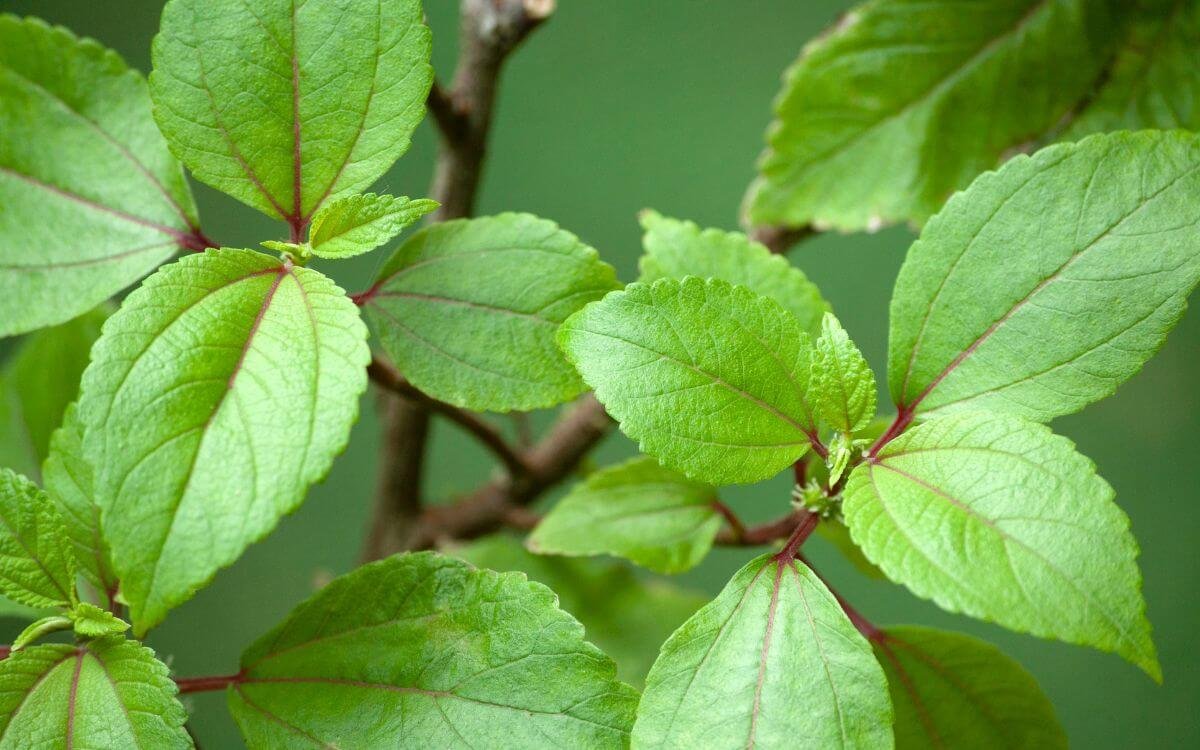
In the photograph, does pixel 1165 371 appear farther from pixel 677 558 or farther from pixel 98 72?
pixel 98 72

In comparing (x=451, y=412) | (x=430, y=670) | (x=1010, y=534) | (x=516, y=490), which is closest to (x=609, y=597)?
(x=516, y=490)

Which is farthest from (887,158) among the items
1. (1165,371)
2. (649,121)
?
(1165,371)

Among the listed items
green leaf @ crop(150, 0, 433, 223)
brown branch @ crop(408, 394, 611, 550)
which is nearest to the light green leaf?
brown branch @ crop(408, 394, 611, 550)

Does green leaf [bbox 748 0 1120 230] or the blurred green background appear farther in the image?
the blurred green background

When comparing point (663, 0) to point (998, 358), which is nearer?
point (998, 358)

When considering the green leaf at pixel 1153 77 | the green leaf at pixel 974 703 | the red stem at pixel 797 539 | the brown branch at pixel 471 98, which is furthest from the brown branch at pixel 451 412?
the green leaf at pixel 1153 77

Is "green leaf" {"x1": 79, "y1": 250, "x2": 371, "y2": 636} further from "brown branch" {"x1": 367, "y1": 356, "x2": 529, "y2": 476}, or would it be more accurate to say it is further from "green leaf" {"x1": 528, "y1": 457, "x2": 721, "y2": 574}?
"green leaf" {"x1": 528, "y1": 457, "x2": 721, "y2": 574}

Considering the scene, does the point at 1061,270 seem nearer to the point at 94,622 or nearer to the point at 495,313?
the point at 495,313

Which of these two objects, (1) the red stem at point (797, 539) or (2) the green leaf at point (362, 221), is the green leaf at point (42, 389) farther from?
(1) the red stem at point (797, 539)
